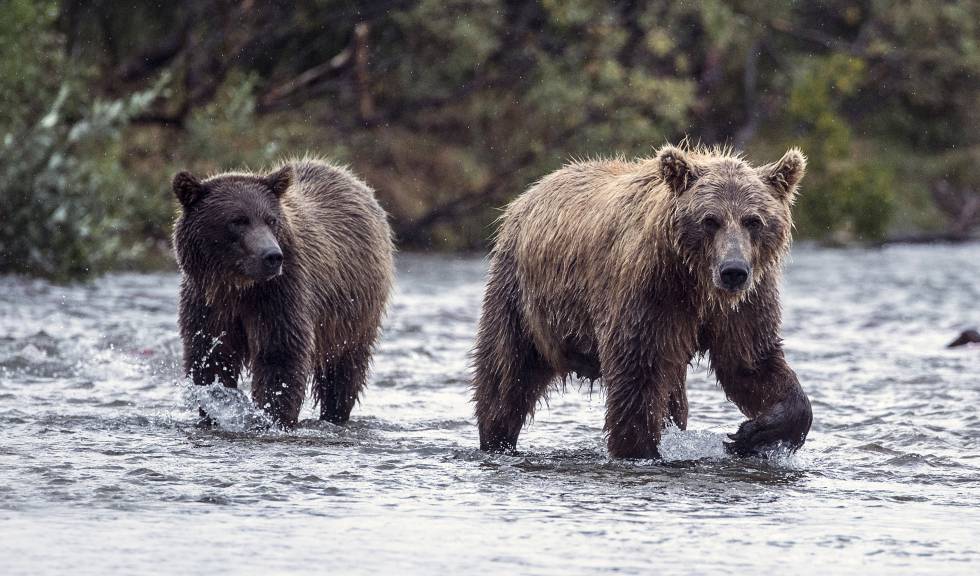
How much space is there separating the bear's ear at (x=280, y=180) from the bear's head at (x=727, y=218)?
7.33ft

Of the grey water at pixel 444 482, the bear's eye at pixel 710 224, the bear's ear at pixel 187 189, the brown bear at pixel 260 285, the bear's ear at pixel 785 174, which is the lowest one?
the grey water at pixel 444 482

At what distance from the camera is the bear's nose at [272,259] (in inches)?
294

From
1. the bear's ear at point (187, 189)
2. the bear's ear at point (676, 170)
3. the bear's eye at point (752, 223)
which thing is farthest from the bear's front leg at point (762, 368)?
the bear's ear at point (187, 189)

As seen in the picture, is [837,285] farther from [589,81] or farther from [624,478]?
[624,478]

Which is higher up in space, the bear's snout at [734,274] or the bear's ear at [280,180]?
the bear's ear at [280,180]

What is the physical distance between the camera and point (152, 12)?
22.5 metres

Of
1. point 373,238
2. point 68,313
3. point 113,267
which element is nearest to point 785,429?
point 373,238

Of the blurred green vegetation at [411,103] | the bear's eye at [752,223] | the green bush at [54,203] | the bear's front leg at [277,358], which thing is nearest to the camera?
the bear's eye at [752,223]

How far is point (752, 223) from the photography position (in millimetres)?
6344

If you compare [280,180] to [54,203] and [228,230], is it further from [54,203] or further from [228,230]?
[54,203]

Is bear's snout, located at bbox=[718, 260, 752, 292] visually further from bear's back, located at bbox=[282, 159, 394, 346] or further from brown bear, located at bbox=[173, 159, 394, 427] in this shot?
bear's back, located at bbox=[282, 159, 394, 346]

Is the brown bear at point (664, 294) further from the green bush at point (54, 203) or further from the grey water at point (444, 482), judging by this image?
the green bush at point (54, 203)

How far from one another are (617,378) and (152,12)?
57.0ft

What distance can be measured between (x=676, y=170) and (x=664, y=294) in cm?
51
